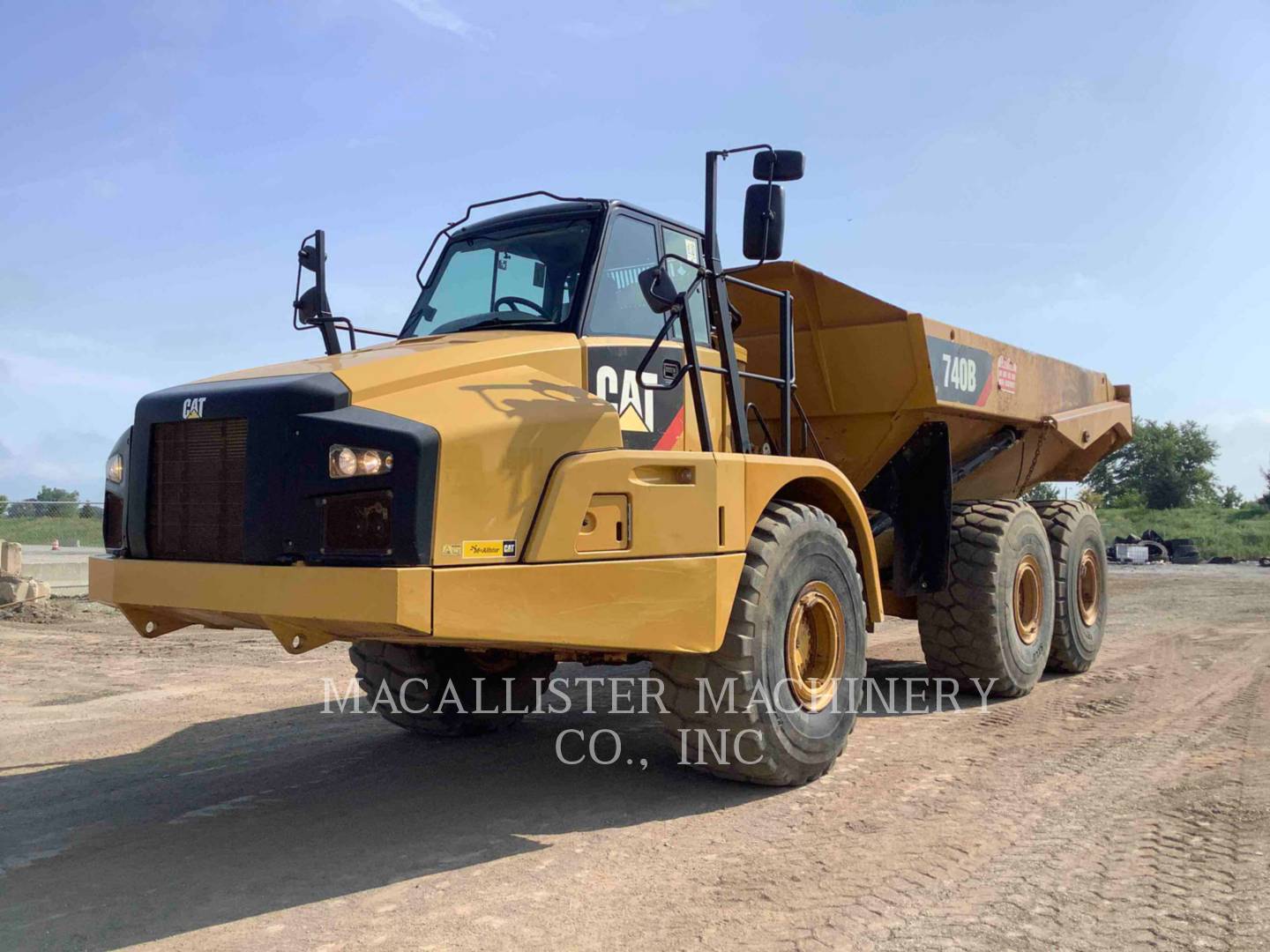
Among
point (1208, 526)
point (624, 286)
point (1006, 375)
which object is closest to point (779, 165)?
point (624, 286)

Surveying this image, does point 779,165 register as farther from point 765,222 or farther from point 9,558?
point 9,558

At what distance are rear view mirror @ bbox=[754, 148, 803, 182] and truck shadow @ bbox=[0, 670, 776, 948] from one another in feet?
9.13

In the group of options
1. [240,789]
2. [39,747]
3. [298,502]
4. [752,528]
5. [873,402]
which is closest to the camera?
[298,502]

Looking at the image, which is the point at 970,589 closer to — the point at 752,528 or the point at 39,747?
the point at 752,528

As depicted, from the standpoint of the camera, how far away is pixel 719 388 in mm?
5586

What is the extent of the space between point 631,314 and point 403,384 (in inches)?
54.9

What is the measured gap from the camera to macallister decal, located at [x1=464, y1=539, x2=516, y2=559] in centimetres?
408

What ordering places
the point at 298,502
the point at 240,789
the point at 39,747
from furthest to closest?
1. the point at 39,747
2. the point at 240,789
3. the point at 298,502

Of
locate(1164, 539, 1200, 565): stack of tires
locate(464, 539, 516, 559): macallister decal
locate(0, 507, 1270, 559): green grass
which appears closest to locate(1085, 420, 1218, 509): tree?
locate(0, 507, 1270, 559): green grass

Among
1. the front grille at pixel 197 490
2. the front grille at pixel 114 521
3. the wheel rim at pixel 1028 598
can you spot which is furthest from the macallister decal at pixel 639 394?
the wheel rim at pixel 1028 598

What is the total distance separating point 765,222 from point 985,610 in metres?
3.78

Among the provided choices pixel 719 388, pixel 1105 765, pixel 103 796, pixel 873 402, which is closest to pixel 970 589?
pixel 873 402

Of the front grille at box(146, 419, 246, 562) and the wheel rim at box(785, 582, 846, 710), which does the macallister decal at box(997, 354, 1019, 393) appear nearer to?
the wheel rim at box(785, 582, 846, 710)

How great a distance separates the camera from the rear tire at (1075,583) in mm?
8750
